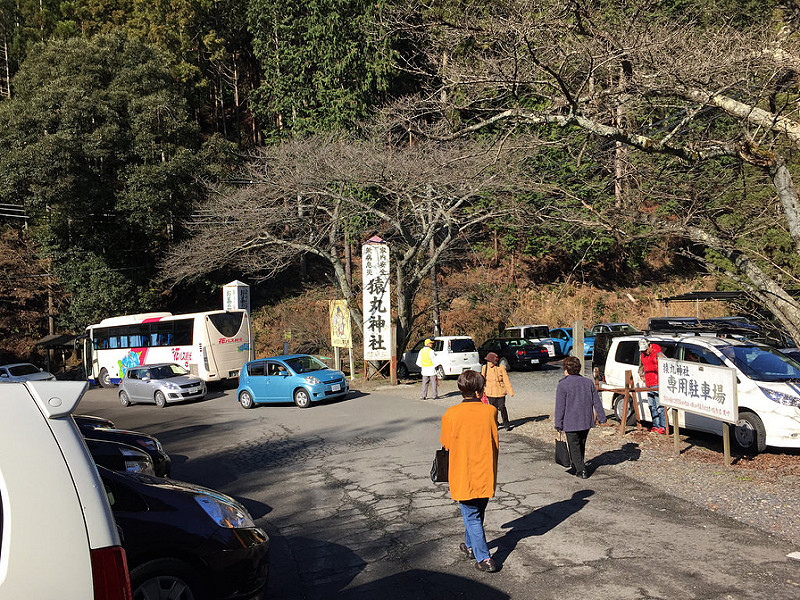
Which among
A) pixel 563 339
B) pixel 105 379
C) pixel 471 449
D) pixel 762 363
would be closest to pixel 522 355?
pixel 563 339

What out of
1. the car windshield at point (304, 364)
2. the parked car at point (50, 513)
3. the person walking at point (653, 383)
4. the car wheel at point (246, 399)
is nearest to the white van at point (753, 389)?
the person walking at point (653, 383)

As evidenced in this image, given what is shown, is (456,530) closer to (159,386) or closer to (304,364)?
(304,364)

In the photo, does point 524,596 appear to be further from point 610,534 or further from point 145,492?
point 145,492

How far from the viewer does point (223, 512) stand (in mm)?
4977

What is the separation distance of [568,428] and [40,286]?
37.4 metres

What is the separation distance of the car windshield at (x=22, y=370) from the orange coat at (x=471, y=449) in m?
29.3

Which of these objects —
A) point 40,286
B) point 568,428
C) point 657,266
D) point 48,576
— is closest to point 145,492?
point 48,576

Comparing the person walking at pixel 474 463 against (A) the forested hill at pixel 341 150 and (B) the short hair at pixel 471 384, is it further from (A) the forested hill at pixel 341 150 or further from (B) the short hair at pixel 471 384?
(A) the forested hill at pixel 341 150

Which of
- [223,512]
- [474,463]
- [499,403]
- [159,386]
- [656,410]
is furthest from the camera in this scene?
[159,386]

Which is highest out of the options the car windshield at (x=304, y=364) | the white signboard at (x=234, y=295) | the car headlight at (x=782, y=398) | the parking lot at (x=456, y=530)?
the white signboard at (x=234, y=295)

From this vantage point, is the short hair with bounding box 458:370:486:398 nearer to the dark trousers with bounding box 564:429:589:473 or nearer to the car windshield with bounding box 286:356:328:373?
the dark trousers with bounding box 564:429:589:473

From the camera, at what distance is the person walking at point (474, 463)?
5605 millimetres

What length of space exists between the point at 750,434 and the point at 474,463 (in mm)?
6495

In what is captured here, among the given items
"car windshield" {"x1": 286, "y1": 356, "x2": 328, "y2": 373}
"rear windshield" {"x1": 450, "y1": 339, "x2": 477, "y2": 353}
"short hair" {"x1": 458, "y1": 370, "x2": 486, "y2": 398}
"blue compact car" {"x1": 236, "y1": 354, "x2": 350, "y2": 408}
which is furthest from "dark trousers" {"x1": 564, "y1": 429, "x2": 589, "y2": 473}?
"rear windshield" {"x1": 450, "y1": 339, "x2": 477, "y2": 353}
